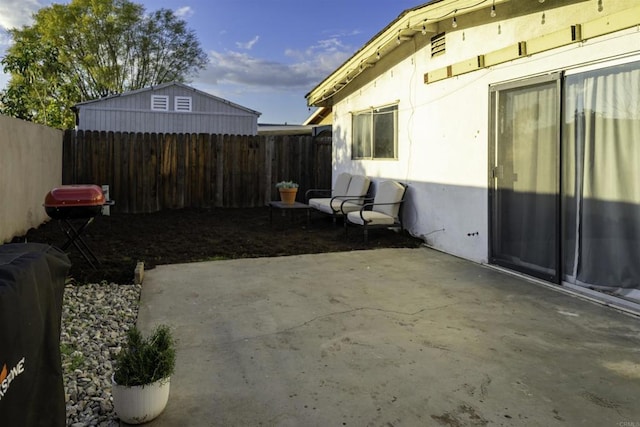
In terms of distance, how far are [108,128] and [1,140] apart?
1129 centimetres

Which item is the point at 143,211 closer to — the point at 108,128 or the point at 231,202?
the point at 231,202

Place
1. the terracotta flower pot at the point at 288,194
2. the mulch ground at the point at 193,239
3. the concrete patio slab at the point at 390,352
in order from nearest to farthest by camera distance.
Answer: the concrete patio slab at the point at 390,352, the mulch ground at the point at 193,239, the terracotta flower pot at the point at 288,194

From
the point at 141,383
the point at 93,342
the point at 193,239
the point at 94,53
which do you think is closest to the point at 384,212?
the point at 193,239

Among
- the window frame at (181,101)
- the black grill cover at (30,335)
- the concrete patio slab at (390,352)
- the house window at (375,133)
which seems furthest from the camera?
the window frame at (181,101)

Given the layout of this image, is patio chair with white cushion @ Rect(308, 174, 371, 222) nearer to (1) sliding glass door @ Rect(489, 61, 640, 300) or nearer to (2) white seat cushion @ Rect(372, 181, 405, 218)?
(2) white seat cushion @ Rect(372, 181, 405, 218)

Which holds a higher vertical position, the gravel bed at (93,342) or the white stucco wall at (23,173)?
A: the white stucco wall at (23,173)

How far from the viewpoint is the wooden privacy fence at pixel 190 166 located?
9453 mm

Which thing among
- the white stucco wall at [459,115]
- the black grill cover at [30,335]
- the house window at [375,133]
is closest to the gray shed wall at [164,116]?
the house window at [375,133]

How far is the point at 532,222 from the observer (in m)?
4.55

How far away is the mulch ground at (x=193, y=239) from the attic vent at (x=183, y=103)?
8.31 m

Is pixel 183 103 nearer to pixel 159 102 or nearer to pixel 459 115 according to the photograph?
pixel 159 102

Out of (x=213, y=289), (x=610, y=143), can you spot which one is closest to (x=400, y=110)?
(x=610, y=143)

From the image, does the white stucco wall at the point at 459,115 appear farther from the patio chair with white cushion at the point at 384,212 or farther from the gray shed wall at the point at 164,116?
the gray shed wall at the point at 164,116

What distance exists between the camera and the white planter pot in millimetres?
2000
